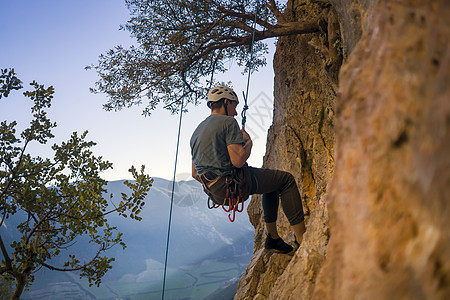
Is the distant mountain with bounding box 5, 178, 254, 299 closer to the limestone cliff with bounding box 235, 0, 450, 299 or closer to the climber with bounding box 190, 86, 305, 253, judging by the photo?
the climber with bounding box 190, 86, 305, 253

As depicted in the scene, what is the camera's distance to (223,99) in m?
3.82

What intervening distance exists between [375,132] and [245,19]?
600 centimetres

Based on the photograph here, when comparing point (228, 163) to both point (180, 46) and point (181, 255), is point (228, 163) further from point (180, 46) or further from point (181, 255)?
point (181, 255)

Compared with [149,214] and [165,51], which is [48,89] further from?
[149,214]

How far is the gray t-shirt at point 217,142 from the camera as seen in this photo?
11.6 feet

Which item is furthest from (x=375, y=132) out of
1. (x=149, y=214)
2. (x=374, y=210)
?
(x=149, y=214)

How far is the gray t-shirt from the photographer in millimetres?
3535

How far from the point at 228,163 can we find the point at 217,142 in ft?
0.83

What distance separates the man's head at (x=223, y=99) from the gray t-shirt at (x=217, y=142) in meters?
0.21

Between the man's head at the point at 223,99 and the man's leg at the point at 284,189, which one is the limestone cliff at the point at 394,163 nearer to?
the man's leg at the point at 284,189

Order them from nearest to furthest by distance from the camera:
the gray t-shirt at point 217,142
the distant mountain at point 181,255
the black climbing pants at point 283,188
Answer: the gray t-shirt at point 217,142, the black climbing pants at point 283,188, the distant mountain at point 181,255

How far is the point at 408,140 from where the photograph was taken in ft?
3.01

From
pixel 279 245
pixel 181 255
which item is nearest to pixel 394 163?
pixel 279 245

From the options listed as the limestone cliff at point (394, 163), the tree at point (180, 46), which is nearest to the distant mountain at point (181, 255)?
the tree at point (180, 46)
